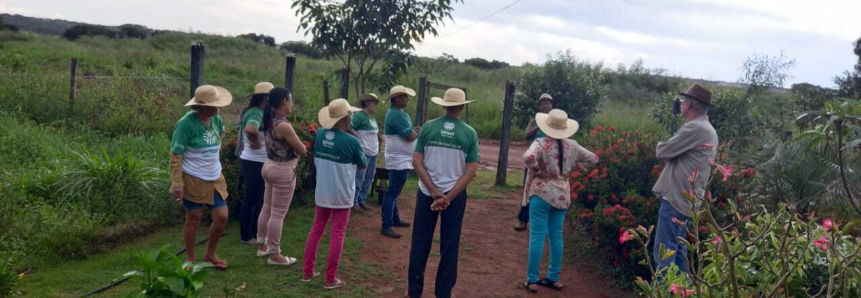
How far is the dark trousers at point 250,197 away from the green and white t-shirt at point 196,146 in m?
0.86

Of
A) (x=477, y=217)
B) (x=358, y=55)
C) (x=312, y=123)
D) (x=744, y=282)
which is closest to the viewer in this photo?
(x=744, y=282)

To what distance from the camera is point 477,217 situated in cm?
993

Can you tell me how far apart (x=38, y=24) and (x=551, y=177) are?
53.9 metres

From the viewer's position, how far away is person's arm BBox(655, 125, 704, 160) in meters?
6.02

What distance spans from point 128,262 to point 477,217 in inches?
177

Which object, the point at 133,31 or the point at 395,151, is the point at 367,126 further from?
the point at 133,31

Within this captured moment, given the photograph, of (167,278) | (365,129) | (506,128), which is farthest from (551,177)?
(506,128)

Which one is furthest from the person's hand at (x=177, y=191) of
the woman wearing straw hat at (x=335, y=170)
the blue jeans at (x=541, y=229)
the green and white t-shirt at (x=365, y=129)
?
the blue jeans at (x=541, y=229)

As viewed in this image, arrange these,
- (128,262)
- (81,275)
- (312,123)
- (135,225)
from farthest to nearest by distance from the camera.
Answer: (312,123) < (135,225) < (128,262) < (81,275)

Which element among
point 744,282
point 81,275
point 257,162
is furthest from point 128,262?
point 744,282

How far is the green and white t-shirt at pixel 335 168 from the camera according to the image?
20.5 feet

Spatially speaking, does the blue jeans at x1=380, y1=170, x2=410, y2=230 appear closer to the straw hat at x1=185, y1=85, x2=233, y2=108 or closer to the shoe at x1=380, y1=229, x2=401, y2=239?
the shoe at x1=380, y1=229, x2=401, y2=239

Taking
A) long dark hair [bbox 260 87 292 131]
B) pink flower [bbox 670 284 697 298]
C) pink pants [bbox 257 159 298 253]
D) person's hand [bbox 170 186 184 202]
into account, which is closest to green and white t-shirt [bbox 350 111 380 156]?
pink pants [bbox 257 159 298 253]

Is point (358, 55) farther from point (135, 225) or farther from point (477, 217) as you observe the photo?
point (135, 225)
